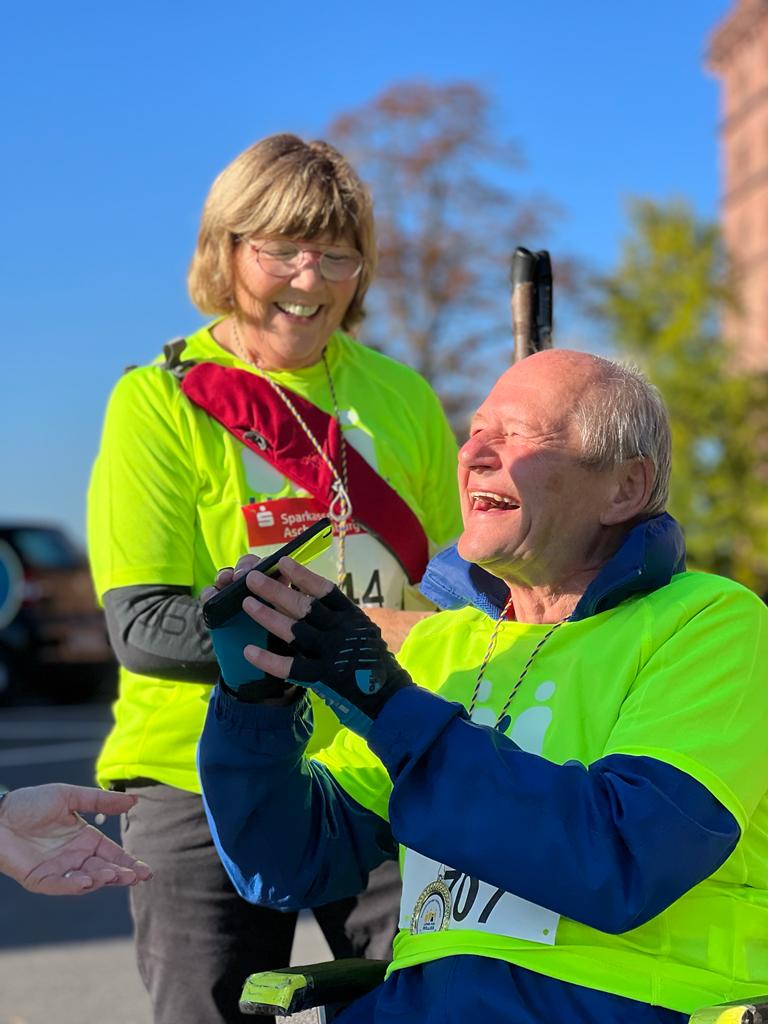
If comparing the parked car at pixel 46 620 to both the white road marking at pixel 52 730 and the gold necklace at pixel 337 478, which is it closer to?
the white road marking at pixel 52 730

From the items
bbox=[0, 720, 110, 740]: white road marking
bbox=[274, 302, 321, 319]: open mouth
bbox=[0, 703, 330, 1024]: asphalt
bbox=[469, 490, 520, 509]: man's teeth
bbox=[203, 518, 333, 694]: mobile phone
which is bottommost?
bbox=[0, 720, 110, 740]: white road marking

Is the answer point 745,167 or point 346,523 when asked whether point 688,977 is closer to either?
point 346,523

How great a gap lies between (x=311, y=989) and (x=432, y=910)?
227 millimetres

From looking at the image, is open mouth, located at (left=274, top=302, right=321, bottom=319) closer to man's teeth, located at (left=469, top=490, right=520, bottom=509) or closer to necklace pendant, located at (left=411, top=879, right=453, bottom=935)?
man's teeth, located at (left=469, top=490, right=520, bottom=509)

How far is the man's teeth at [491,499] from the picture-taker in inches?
89.4

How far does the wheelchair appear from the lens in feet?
7.02

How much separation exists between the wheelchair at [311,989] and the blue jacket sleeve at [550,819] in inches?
15.9

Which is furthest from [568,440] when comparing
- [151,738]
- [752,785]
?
[151,738]

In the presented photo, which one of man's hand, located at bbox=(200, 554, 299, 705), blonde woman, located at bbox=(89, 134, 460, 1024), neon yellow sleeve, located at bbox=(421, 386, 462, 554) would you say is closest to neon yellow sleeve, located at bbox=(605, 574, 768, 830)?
man's hand, located at bbox=(200, 554, 299, 705)

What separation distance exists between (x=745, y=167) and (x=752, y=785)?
2325 inches

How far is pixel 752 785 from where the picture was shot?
6.39 feet

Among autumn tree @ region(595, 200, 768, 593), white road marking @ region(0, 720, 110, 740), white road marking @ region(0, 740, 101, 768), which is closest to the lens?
white road marking @ region(0, 740, 101, 768)

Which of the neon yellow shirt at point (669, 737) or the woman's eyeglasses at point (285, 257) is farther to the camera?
the woman's eyeglasses at point (285, 257)

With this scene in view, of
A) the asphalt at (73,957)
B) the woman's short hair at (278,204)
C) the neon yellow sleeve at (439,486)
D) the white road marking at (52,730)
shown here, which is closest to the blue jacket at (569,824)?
the neon yellow sleeve at (439,486)
